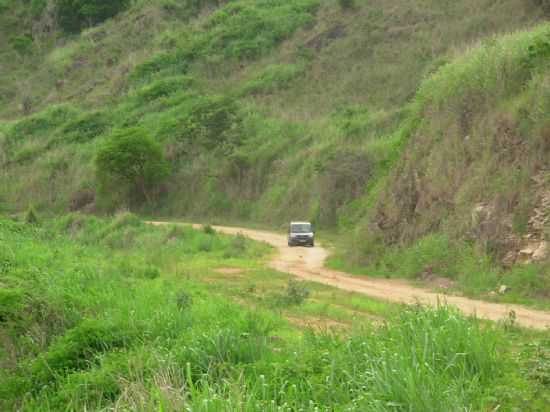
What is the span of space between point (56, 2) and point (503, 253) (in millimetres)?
78714

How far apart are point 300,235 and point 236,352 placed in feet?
73.1

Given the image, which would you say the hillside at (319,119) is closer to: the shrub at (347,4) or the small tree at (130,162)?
the shrub at (347,4)

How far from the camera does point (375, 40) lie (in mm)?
52656

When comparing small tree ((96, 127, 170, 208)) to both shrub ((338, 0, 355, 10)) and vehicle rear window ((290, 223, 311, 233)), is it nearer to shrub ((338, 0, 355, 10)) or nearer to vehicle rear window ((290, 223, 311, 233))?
shrub ((338, 0, 355, 10))

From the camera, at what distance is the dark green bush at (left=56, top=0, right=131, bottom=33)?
83.1 m

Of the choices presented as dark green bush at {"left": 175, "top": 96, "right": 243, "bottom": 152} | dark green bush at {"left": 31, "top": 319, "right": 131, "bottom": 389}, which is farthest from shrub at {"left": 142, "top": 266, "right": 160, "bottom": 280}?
dark green bush at {"left": 175, "top": 96, "right": 243, "bottom": 152}

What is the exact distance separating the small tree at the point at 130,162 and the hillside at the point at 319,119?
1.67ft

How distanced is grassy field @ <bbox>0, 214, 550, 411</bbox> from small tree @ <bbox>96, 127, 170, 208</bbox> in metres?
33.2

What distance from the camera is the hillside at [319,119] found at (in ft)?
61.8

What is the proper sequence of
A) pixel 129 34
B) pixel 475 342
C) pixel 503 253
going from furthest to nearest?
1. pixel 129 34
2. pixel 503 253
3. pixel 475 342

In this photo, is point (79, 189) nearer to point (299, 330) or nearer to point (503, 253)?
point (503, 253)

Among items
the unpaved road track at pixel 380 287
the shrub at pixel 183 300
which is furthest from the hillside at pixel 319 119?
the shrub at pixel 183 300

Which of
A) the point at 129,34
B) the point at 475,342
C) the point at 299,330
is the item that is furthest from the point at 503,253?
the point at 129,34

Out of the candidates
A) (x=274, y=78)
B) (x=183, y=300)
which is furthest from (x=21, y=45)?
(x=183, y=300)
